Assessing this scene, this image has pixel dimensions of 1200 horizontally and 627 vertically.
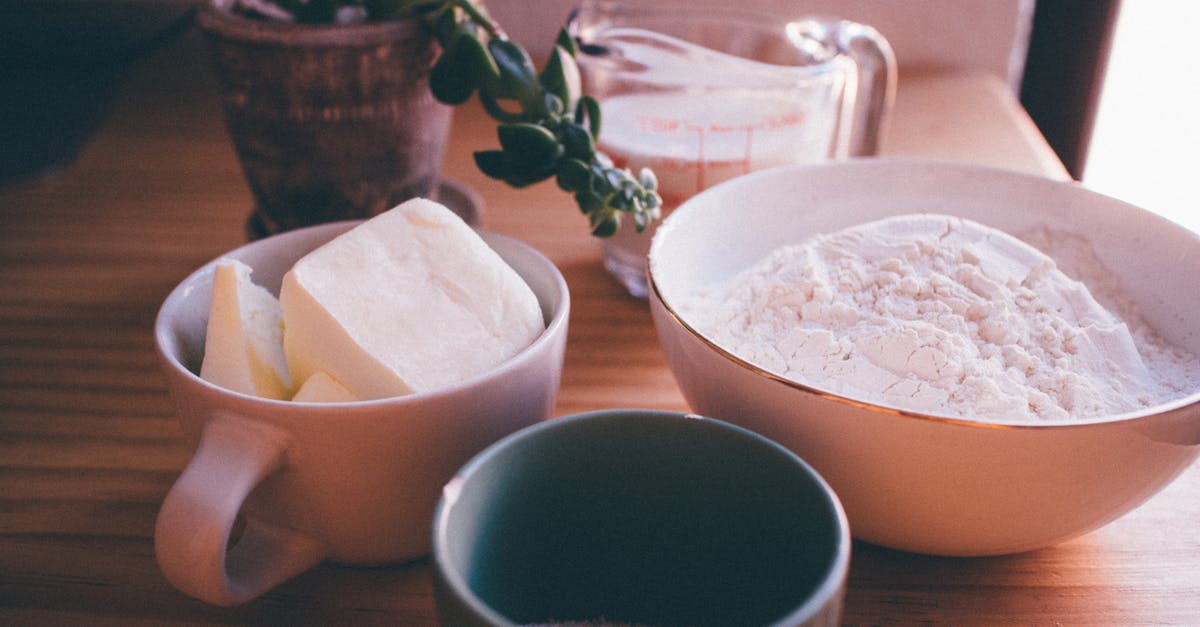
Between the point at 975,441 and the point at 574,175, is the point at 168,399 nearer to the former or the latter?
the point at 574,175

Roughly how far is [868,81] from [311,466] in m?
0.50

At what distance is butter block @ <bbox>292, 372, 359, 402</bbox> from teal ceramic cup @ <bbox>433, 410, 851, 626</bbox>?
0.25 ft

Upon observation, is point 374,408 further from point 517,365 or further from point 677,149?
point 677,149

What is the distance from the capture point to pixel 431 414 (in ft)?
1.11

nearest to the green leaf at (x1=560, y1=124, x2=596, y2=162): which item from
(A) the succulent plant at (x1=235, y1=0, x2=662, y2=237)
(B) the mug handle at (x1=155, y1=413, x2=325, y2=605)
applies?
(A) the succulent plant at (x1=235, y1=0, x2=662, y2=237)

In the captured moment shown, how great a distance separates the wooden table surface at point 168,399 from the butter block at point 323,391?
0.09m

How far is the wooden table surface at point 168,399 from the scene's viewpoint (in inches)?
14.9

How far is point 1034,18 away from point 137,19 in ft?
3.41

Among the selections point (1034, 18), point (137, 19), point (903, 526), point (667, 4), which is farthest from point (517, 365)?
point (1034, 18)

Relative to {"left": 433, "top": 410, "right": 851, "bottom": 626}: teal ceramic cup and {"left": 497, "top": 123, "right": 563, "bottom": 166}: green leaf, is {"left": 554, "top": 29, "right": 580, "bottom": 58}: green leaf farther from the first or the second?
{"left": 433, "top": 410, "right": 851, "bottom": 626}: teal ceramic cup

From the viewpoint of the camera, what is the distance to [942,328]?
40 cm

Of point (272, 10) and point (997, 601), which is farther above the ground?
point (272, 10)

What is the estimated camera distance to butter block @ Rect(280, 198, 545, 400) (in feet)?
1.16

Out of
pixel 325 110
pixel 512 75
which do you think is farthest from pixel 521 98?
pixel 325 110
